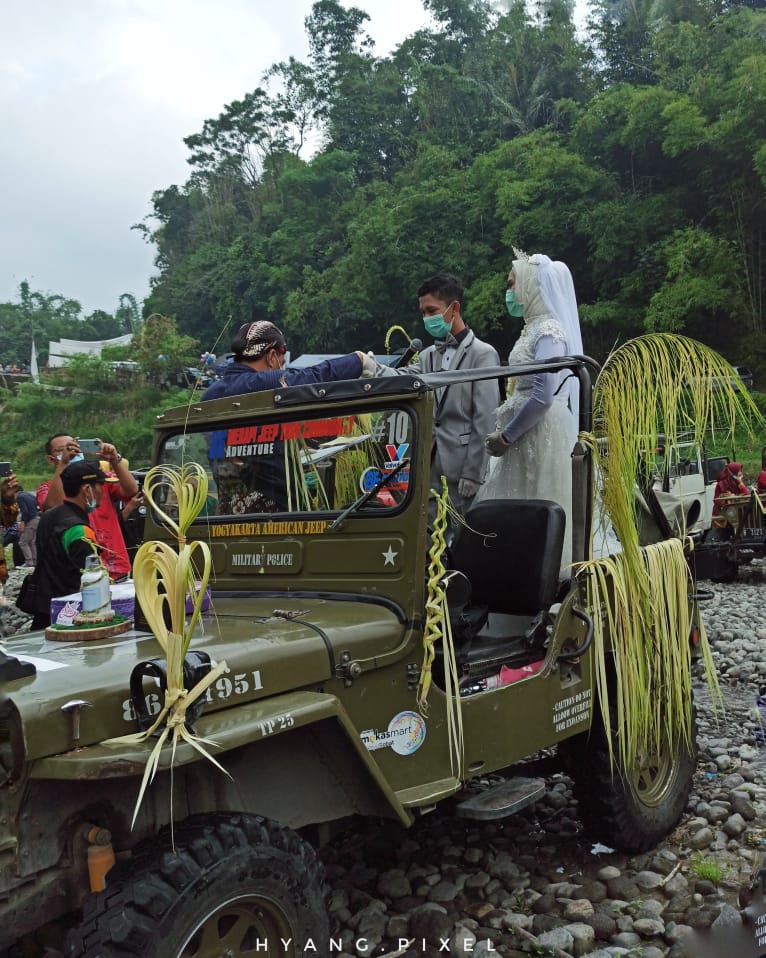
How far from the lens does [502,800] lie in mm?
3158

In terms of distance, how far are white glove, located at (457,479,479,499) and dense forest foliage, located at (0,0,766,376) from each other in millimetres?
4696

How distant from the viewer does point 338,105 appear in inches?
2425

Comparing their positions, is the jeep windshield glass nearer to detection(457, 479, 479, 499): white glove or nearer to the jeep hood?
the jeep hood

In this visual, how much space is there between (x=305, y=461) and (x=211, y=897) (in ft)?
5.56

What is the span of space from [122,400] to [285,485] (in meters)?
42.9

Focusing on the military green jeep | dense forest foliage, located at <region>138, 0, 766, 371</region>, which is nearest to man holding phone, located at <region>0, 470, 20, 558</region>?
the military green jeep

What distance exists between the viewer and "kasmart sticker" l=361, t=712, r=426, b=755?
2.71 metres

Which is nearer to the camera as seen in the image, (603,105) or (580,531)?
(580,531)

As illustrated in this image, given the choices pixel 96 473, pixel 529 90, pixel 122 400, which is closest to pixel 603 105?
pixel 529 90

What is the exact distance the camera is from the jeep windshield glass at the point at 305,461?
3.14 m

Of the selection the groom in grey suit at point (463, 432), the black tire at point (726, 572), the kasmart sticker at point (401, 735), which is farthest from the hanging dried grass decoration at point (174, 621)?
the black tire at point (726, 572)

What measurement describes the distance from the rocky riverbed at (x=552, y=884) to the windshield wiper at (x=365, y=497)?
4.29 feet

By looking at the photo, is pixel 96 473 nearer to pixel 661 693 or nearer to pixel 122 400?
pixel 661 693

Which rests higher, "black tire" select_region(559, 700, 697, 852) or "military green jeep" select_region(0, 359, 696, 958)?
"military green jeep" select_region(0, 359, 696, 958)
